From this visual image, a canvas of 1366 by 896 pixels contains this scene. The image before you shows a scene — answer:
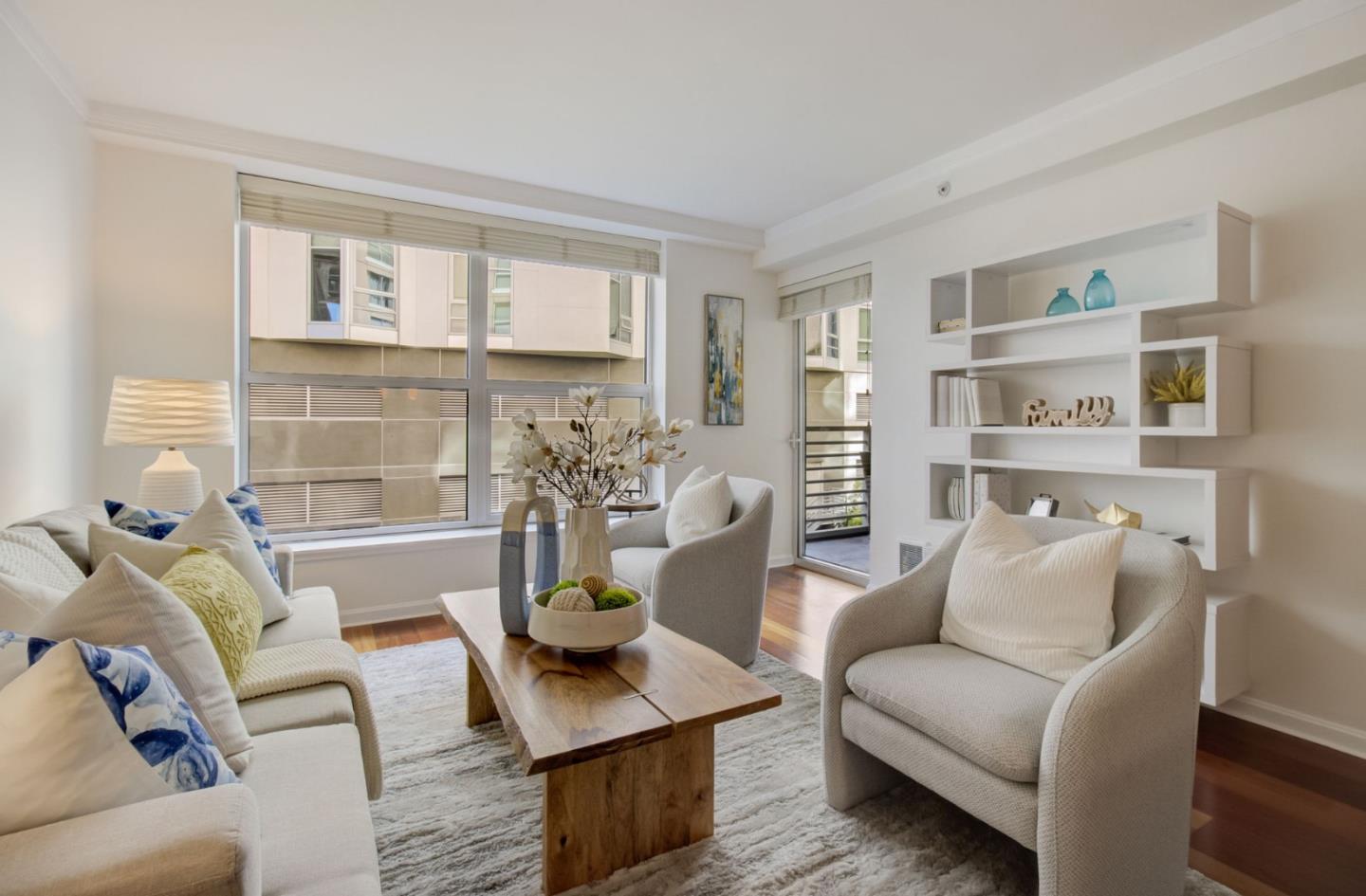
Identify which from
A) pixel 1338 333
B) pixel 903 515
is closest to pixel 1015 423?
pixel 903 515

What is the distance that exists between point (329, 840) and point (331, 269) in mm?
3482

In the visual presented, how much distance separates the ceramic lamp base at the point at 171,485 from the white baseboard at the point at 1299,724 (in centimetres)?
416

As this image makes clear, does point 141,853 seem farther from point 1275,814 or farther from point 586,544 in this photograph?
point 1275,814

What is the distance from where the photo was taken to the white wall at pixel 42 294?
2262 mm

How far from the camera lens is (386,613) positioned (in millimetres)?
3711

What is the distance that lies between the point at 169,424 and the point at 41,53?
141 centimetres

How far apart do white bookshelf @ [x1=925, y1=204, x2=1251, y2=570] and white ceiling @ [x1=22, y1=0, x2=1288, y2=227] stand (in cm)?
69

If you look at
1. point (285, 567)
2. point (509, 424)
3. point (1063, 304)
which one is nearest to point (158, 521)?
point (285, 567)

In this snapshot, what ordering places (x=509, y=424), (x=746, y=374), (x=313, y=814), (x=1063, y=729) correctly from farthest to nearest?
(x=746, y=374)
(x=509, y=424)
(x=1063, y=729)
(x=313, y=814)

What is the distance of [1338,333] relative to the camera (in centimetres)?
229

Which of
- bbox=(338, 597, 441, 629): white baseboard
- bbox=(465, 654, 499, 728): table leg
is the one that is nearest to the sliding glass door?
bbox=(338, 597, 441, 629): white baseboard

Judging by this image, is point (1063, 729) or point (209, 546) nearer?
point (1063, 729)

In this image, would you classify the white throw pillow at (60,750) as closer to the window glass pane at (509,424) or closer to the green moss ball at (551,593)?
the green moss ball at (551,593)

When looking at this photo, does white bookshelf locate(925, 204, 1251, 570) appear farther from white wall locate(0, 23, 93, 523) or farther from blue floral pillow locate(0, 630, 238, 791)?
white wall locate(0, 23, 93, 523)
